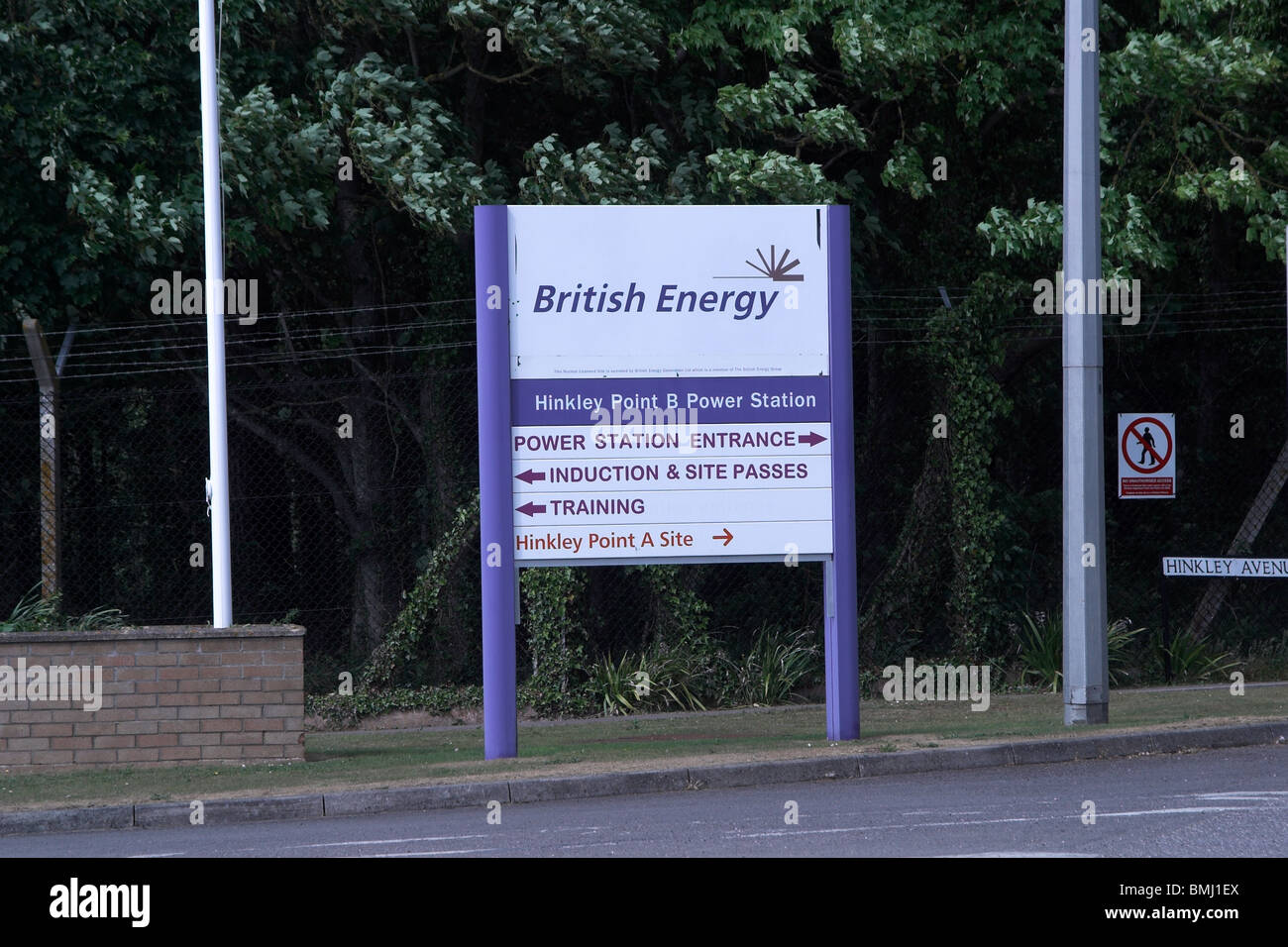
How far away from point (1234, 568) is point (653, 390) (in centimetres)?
753

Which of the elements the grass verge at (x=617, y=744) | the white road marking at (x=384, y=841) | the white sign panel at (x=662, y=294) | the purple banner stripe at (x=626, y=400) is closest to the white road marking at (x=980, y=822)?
the white road marking at (x=384, y=841)

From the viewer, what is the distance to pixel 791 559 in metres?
11.2

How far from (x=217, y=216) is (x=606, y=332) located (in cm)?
315

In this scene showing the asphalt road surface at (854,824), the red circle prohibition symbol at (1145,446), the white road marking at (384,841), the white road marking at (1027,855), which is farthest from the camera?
the red circle prohibition symbol at (1145,446)

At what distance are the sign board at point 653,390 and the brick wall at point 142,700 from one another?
2.30 m

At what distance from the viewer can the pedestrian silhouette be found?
1519 centimetres

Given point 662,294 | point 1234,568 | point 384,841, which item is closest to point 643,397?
point 662,294

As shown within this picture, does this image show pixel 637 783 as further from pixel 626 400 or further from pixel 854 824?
pixel 626 400

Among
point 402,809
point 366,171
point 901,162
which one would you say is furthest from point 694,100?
point 402,809

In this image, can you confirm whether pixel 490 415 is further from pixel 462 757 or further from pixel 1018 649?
pixel 1018 649

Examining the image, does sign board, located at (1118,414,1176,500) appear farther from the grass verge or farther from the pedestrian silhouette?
the grass verge

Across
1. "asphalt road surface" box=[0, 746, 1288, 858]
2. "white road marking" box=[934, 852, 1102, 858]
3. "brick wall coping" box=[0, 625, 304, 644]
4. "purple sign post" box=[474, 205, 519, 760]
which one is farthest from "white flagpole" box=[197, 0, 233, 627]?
"white road marking" box=[934, 852, 1102, 858]

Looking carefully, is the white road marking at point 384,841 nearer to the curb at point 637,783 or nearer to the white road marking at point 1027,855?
the curb at point 637,783

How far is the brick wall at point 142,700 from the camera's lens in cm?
1100
